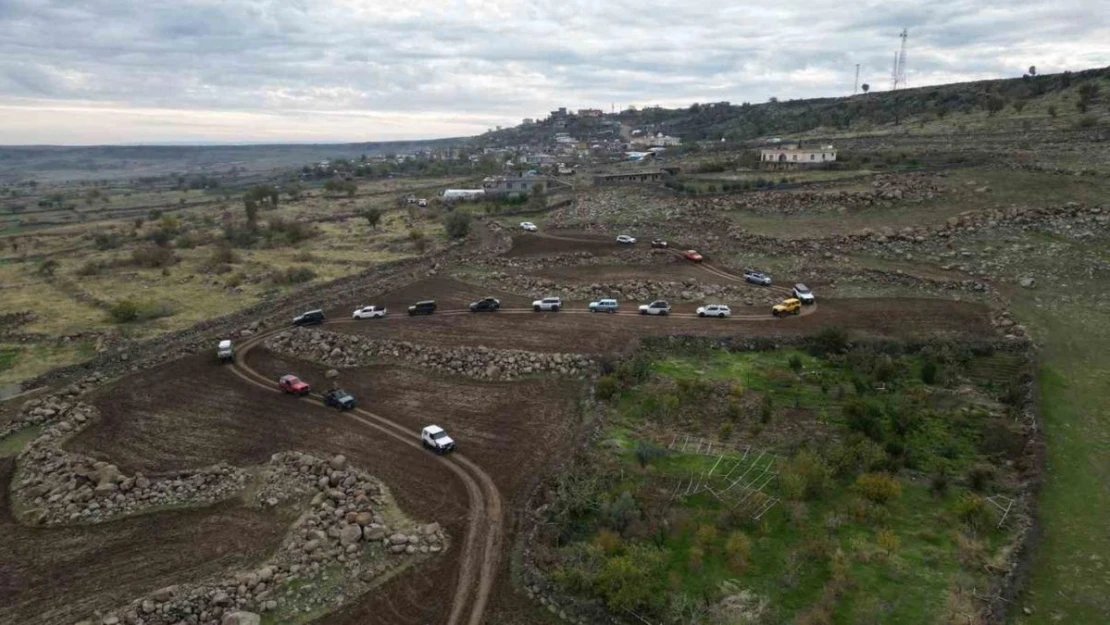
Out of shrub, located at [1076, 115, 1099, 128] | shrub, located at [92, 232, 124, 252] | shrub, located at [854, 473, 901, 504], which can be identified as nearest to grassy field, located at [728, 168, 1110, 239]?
shrub, located at [1076, 115, 1099, 128]

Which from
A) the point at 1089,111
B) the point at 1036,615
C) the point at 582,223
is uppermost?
the point at 1089,111

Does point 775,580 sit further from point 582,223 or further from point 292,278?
point 582,223

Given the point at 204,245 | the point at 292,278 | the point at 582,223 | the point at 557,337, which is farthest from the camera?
the point at 204,245

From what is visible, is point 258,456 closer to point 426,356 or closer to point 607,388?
point 426,356

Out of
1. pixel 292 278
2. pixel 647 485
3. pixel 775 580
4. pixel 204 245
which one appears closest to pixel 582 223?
pixel 292 278

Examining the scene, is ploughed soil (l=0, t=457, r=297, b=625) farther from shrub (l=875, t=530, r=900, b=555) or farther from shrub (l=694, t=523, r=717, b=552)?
shrub (l=875, t=530, r=900, b=555)

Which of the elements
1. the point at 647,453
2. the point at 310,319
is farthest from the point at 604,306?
the point at 310,319
